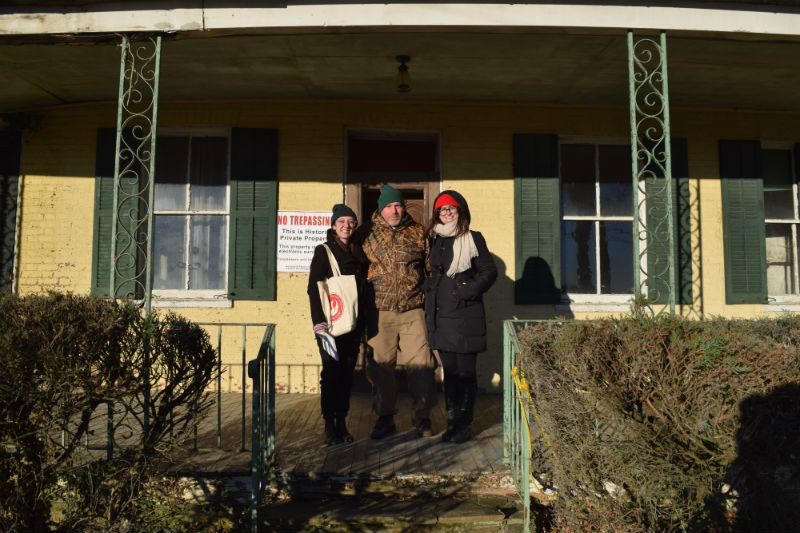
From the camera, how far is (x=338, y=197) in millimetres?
6520

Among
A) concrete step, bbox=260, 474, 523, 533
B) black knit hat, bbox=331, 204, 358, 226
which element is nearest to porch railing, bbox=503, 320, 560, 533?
concrete step, bbox=260, 474, 523, 533

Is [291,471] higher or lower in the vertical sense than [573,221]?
lower

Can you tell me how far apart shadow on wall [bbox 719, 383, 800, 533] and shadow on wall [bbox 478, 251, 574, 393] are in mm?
3839

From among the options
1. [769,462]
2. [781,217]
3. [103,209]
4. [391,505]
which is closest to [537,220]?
[781,217]

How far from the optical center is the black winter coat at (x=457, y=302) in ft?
14.3

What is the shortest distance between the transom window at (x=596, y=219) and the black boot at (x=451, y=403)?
2748 millimetres

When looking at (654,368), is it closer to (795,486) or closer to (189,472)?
(795,486)

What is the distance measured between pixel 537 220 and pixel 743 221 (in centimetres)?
234

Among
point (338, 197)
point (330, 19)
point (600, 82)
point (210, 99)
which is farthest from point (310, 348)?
point (600, 82)

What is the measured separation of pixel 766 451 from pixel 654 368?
0.55 metres

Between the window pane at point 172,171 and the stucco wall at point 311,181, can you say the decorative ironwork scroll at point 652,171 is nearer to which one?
the stucco wall at point 311,181

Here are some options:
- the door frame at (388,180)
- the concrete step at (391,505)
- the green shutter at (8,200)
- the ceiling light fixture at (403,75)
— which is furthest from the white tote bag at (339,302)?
the green shutter at (8,200)

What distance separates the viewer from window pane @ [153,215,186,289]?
661 cm

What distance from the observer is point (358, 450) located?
430cm
